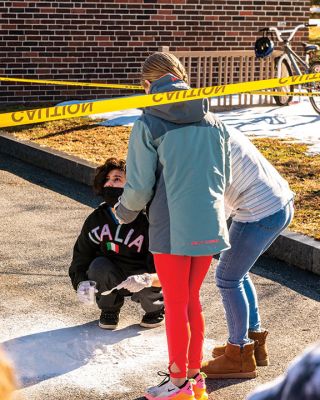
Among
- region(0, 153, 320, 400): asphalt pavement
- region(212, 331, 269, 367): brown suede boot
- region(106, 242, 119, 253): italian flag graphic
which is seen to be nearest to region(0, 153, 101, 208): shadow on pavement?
region(0, 153, 320, 400): asphalt pavement

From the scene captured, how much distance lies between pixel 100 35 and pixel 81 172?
588cm

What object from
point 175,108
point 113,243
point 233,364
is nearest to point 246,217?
point 175,108

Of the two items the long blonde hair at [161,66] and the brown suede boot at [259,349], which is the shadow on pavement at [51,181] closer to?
the brown suede boot at [259,349]

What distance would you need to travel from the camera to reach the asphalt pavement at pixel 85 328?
16.1 ft

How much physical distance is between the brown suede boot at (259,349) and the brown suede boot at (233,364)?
0.14 metres

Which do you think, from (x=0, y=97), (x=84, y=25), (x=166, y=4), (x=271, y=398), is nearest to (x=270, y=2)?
(x=166, y=4)

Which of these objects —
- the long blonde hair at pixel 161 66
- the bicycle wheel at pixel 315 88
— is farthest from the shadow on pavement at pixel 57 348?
the bicycle wheel at pixel 315 88

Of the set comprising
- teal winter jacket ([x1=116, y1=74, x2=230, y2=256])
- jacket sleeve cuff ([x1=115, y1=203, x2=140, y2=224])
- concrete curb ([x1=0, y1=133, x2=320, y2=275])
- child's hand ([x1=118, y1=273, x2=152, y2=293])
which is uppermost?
teal winter jacket ([x1=116, y1=74, x2=230, y2=256])

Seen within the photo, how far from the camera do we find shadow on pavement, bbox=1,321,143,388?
5.04 meters

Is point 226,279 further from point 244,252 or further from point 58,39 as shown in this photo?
point 58,39

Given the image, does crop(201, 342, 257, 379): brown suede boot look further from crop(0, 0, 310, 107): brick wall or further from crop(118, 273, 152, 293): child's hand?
crop(0, 0, 310, 107): brick wall

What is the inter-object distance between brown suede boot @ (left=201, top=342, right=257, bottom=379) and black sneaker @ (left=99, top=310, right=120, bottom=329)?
2.80 feet

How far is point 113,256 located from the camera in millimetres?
5555

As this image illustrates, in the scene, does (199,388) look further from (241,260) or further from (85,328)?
(85,328)
